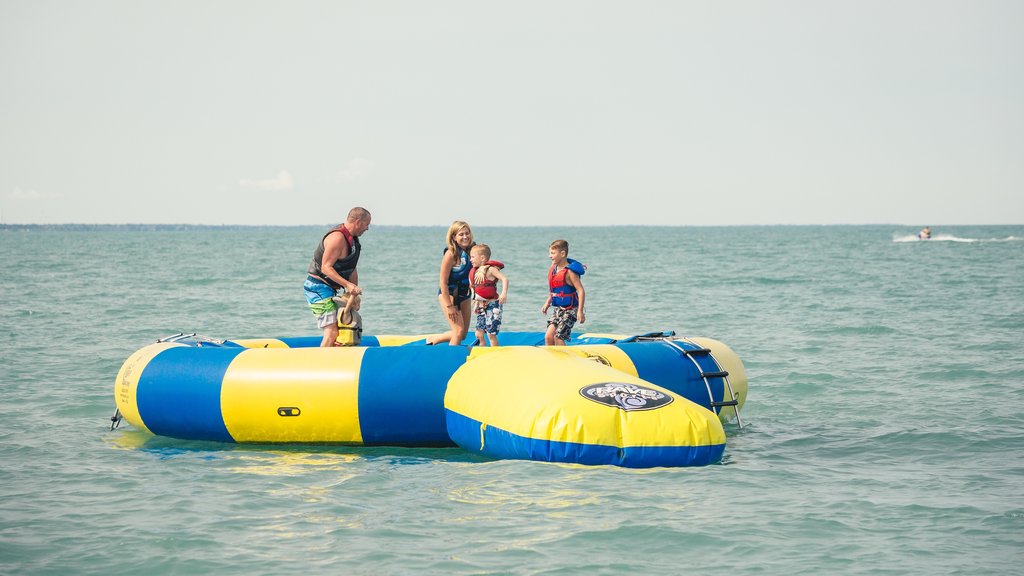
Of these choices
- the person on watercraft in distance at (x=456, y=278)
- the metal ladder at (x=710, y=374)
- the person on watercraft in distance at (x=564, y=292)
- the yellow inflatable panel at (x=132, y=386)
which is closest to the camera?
the yellow inflatable panel at (x=132, y=386)

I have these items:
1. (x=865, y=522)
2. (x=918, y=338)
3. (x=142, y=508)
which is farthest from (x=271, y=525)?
(x=918, y=338)

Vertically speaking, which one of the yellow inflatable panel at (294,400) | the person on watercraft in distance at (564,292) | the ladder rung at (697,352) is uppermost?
the person on watercraft in distance at (564,292)

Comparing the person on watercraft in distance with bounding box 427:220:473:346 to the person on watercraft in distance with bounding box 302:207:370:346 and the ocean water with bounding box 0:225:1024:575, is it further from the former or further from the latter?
the ocean water with bounding box 0:225:1024:575

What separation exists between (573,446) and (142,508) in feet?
8.88

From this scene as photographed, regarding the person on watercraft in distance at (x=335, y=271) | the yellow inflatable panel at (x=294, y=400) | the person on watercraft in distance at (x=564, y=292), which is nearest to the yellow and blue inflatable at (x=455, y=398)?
the yellow inflatable panel at (x=294, y=400)

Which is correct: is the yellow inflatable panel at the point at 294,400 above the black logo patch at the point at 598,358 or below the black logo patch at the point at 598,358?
below

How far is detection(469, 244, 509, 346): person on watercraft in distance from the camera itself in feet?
29.9

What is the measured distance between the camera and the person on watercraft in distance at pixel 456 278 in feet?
29.5

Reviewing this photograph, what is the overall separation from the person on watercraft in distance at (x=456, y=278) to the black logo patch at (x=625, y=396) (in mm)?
2415

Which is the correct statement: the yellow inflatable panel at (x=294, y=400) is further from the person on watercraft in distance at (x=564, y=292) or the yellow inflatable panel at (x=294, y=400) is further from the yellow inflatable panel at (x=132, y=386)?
the person on watercraft in distance at (x=564, y=292)

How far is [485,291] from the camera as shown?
30.3 ft

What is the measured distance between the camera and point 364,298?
2731 cm

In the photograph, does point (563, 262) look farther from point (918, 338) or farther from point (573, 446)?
point (918, 338)

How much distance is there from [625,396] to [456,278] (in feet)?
8.89
